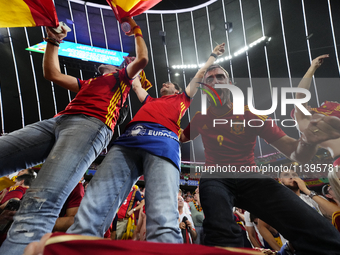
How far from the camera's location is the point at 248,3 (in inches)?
166

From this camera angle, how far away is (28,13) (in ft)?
5.22

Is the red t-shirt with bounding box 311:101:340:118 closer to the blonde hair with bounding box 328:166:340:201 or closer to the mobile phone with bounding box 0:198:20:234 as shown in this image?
the blonde hair with bounding box 328:166:340:201

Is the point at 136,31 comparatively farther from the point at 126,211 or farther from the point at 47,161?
the point at 126,211

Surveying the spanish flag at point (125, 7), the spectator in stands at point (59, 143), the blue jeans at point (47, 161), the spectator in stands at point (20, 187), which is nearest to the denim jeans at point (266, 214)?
Answer: the spectator in stands at point (59, 143)

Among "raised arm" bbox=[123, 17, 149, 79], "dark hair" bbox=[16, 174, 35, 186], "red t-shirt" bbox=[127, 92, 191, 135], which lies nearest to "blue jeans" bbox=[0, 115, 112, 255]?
"red t-shirt" bbox=[127, 92, 191, 135]

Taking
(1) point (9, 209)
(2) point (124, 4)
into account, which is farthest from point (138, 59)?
(1) point (9, 209)

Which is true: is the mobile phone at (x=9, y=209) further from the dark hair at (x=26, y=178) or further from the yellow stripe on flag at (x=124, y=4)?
the yellow stripe on flag at (x=124, y=4)

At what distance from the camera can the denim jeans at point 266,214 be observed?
107 cm

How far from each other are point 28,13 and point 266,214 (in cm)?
217

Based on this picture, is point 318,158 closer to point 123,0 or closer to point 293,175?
point 293,175

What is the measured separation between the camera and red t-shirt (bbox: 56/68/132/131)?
1.25m

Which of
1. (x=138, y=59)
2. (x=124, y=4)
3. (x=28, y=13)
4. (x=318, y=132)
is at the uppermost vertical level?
(x=124, y=4)

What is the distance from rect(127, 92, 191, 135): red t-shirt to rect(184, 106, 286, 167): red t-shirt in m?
0.32

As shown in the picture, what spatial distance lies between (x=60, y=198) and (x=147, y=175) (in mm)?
410
